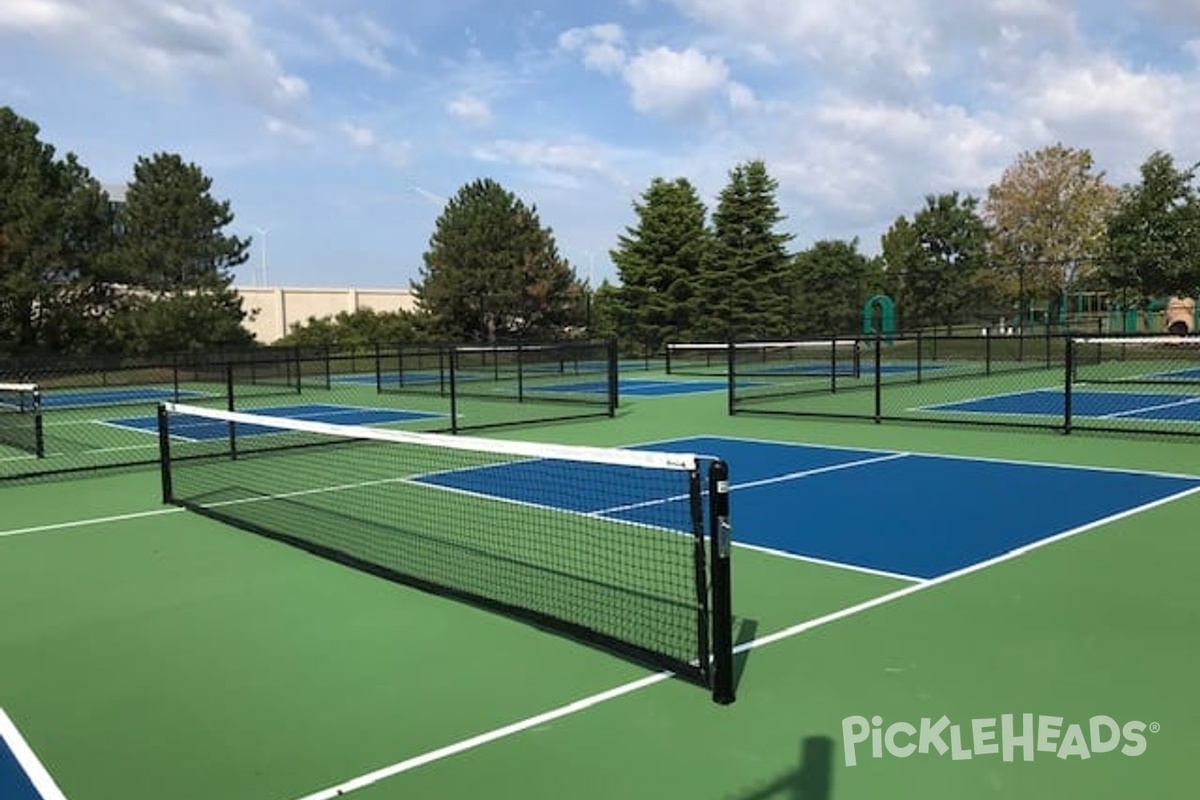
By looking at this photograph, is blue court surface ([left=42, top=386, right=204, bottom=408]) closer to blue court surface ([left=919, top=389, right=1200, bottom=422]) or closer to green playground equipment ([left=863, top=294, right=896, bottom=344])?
blue court surface ([left=919, top=389, right=1200, bottom=422])

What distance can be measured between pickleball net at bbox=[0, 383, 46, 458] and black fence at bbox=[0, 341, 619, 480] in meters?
0.05

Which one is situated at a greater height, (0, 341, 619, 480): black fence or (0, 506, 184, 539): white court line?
(0, 341, 619, 480): black fence

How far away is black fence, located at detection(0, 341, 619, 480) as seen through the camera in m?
15.9

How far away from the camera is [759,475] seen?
11406 mm

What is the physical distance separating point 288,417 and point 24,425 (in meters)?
4.96

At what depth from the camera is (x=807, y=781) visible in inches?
150

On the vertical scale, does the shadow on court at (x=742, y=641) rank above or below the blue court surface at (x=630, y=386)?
below

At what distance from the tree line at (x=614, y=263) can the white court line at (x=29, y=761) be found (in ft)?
108

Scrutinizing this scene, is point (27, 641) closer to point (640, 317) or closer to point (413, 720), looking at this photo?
point (413, 720)

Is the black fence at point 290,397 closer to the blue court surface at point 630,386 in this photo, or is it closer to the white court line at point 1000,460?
the blue court surface at point 630,386

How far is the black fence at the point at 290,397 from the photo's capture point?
52.1 ft

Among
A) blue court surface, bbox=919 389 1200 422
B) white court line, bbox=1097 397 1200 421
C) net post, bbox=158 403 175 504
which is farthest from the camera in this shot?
blue court surface, bbox=919 389 1200 422

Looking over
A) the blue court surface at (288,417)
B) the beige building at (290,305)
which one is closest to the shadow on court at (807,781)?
the blue court surface at (288,417)

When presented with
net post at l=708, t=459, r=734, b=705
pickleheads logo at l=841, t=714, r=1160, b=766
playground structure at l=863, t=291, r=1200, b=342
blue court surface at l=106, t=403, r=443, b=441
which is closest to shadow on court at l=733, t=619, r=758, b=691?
net post at l=708, t=459, r=734, b=705
